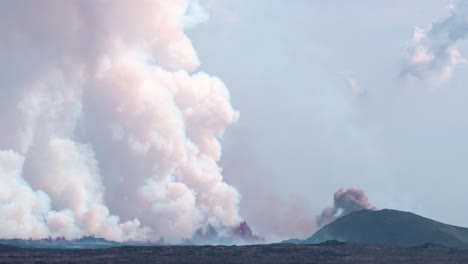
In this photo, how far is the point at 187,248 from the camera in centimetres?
18225

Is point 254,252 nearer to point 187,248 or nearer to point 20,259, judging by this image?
point 187,248

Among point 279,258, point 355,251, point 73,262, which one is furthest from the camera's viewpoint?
point 355,251

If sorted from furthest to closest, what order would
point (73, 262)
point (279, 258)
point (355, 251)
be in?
point (355, 251)
point (279, 258)
point (73, 262)

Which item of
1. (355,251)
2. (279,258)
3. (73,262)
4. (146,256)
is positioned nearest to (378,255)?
(355,251)

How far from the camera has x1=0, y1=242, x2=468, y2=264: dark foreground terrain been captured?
163 meters

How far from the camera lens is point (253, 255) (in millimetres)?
172000

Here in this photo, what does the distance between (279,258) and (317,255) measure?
9.09 metres

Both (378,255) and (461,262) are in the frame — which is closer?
(461,262)

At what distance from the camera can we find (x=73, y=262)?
15738 cm

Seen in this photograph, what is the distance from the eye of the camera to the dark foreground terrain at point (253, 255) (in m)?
163

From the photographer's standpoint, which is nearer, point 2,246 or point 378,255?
point 378,255

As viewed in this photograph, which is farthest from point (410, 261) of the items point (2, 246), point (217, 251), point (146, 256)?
point (2, 246)

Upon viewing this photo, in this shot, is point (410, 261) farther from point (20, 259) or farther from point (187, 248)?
point (20, 259)

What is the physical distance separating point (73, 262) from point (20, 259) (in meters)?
10.4
